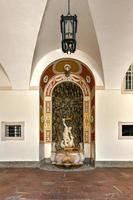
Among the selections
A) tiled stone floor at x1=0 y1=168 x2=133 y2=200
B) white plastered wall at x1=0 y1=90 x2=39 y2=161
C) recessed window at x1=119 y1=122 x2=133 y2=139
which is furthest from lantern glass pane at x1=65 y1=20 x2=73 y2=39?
recessed window at x1=119 y1=122 x2=133 y2=139

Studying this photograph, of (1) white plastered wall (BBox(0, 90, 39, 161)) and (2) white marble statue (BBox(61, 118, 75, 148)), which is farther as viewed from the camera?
(2) white marble statue (BBox(61, 118, 75, 148))

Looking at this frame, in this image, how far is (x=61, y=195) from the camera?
24.7 ft

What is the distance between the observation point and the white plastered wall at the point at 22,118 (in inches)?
468

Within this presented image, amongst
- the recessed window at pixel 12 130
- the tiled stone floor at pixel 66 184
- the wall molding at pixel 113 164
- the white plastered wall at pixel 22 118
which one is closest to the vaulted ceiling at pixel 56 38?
the white plastered wall at pixel 22 118

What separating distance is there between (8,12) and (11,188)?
4.68m

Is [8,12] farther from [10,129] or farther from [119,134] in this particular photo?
[119,134]

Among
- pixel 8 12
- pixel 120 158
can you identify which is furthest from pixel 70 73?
pixel 8 12

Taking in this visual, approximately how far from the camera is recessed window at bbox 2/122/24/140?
11953 mm

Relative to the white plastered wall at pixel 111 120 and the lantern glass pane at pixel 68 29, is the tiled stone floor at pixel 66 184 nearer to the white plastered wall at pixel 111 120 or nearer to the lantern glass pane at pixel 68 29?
the white plastered wall at pixel 111 120

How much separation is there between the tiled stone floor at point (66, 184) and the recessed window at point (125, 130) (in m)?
1.35

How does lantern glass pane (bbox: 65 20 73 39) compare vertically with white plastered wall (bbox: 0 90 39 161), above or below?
above

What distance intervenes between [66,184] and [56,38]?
4896mm

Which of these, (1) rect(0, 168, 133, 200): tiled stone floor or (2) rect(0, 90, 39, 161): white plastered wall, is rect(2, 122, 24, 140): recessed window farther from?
(1) rect(0, 168, 133, 200): tiled stone floor

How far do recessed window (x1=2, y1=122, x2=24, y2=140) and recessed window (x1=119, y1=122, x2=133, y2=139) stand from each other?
12.0ft
